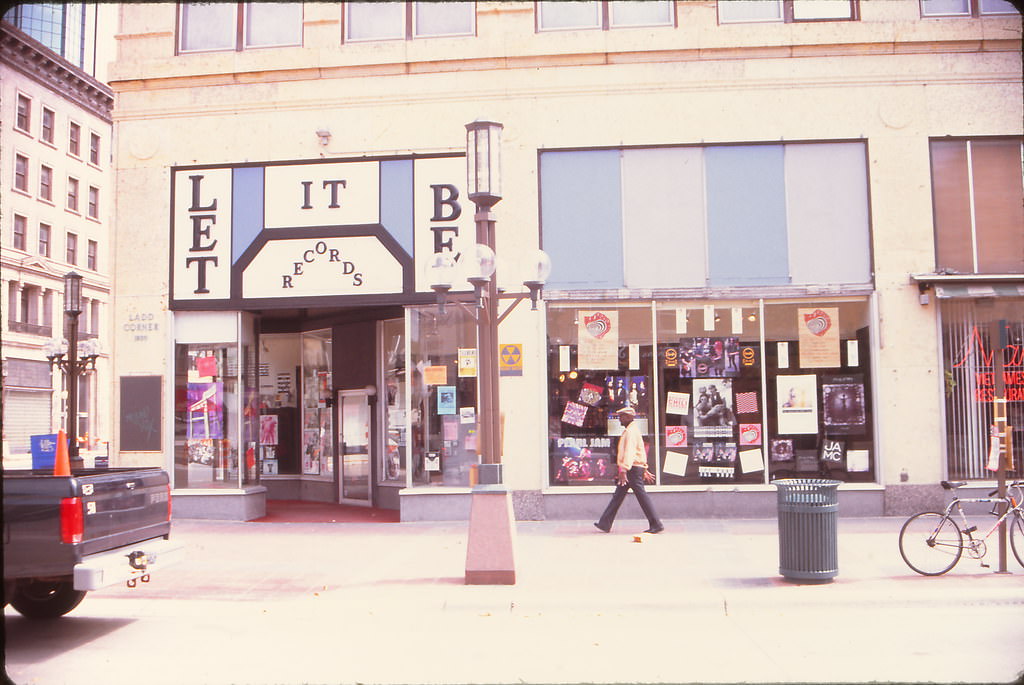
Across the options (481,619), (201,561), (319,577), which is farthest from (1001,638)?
(201,561)

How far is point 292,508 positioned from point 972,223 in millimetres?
13436

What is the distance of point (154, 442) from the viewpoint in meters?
15.5

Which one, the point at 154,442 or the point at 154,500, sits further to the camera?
the point at 154,442

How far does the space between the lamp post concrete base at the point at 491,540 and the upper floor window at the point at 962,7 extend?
11.4 metres

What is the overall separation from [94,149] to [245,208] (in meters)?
42.4

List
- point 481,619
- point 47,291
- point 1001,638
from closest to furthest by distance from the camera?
point 1001,638
point 481,619
point 47,291

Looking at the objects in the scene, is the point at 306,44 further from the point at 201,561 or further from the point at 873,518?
the point at 873,518

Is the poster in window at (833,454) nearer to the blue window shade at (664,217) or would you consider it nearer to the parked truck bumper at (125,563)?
the blue window shade at (664,217)

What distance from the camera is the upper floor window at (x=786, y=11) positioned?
14914mm

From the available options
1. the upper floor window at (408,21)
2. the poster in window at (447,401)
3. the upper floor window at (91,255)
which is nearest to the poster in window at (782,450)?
the poster in window at (447,401)

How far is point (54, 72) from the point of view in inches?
1827

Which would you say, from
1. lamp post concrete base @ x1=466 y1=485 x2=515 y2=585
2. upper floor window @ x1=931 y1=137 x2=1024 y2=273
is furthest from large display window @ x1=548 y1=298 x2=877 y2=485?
lamp post concrete base @ x1=466 y1=485 x2=515 y2=585

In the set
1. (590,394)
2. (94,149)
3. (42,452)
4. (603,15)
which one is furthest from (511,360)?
(94,149)

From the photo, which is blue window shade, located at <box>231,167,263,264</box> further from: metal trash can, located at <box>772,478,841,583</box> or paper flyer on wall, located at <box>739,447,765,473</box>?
metal trash can, located at <box>772,478,841,583</box>
